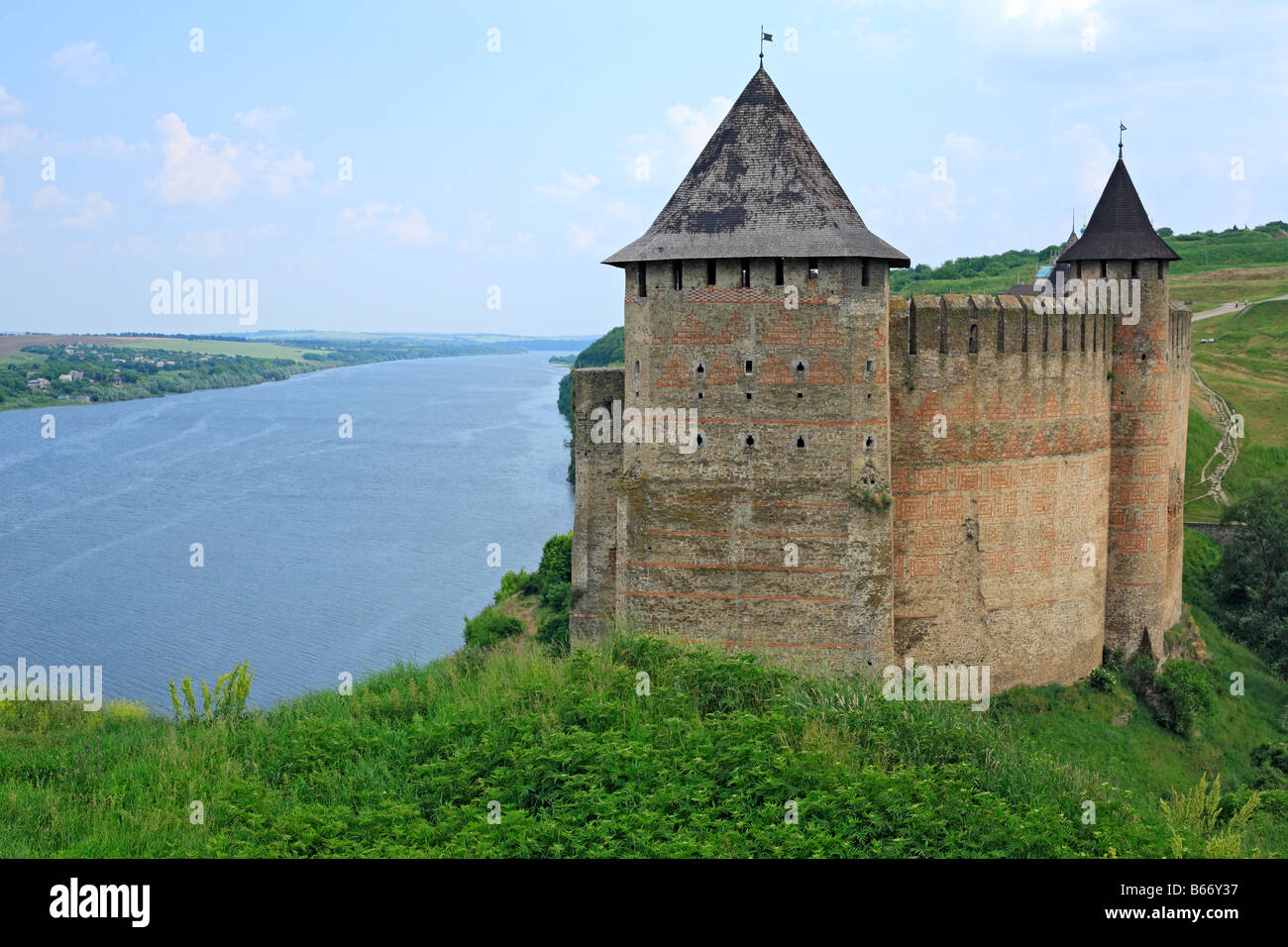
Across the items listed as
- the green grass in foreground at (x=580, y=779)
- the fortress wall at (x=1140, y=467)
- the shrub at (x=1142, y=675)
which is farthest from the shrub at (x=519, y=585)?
the green grass in foreground at (x=580, y=779)

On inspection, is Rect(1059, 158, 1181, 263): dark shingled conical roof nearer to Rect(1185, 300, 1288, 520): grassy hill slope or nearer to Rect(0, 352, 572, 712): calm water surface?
Rect(1185, 300, 1288, 520): grassy hill slope

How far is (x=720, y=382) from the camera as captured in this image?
53.2 ft

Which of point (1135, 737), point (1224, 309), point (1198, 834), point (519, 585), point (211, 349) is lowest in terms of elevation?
point (1135, 737)

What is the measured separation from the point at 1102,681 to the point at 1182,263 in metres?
47.8

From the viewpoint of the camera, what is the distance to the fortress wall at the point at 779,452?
16.0m

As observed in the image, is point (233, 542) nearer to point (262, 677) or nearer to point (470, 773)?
point (262, 677)

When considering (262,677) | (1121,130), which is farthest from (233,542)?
(1121,130)

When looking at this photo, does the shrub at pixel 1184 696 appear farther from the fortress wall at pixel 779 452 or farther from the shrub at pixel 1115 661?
the fortress wall at pixel 779 452

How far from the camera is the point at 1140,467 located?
803 inches

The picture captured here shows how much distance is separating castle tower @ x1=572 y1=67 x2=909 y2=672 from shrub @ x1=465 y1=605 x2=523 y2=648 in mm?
9399

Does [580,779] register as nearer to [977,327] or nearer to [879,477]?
[879,477]

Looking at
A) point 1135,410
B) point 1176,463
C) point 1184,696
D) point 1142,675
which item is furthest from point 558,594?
point 1176,463

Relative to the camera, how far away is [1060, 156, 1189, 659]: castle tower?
65.6 ft

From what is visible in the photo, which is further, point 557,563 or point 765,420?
point 557,563
